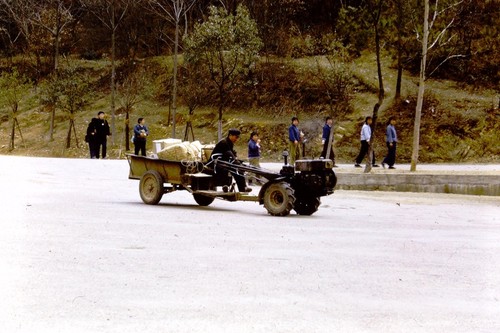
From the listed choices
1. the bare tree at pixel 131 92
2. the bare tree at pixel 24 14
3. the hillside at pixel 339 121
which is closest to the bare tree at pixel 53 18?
the bare tree at pixel 24 14

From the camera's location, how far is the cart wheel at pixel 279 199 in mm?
13727

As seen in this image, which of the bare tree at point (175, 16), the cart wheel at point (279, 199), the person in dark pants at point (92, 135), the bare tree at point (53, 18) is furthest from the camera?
the bare tree at point (53, 18)

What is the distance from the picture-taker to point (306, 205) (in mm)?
14555

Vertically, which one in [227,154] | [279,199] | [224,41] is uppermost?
[224,41]

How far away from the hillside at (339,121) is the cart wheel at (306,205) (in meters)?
24.0

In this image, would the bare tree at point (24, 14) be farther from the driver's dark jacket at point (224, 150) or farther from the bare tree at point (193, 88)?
the driver's dark jacket at point (224, 150)

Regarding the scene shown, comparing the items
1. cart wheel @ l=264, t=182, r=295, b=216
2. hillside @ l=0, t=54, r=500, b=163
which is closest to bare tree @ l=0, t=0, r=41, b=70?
hillside @ l=0, t=54, r=500, b=163

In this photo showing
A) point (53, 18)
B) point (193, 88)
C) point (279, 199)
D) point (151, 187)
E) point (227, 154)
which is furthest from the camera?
point (53, 18)

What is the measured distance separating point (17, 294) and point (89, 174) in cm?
1807

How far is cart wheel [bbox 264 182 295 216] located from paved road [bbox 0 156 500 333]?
22 centimetres

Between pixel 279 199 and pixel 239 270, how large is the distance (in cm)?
574

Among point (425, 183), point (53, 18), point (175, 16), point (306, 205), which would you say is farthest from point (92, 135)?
point (53, 18)

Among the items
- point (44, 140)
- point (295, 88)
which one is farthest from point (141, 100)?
point (295, 88)

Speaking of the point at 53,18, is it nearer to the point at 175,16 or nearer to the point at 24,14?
the point at 24,14
